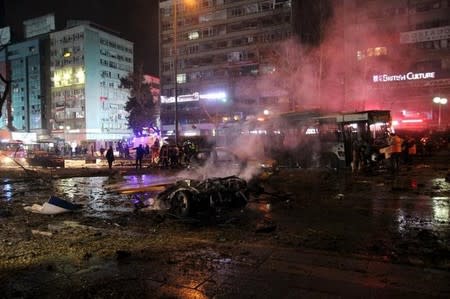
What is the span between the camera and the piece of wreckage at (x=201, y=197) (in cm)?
835

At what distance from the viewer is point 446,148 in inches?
1172

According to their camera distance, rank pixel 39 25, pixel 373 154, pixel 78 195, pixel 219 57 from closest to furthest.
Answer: pixel 78 195, pixel 373 154, pixel 219 57, pixel 39 25

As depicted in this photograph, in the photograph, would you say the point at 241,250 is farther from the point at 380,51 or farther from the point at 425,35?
the point at 380,51

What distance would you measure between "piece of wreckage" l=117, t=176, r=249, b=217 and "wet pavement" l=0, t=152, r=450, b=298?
0.33 m

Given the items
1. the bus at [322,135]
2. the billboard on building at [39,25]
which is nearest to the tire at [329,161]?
the bus at [322,135]

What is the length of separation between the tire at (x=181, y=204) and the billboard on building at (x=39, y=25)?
283 feet

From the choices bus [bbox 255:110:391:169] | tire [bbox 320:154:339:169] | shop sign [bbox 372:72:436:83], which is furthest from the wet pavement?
shop sign [bbox 372:72:436:83]

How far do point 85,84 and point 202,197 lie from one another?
74.9 m

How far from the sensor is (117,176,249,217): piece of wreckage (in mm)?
8352

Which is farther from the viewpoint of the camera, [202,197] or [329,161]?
[329,161]

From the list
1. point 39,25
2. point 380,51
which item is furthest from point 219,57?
point 39,25

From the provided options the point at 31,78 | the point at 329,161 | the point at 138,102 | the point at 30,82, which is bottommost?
the point at 329,161

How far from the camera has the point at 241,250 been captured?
586 cm

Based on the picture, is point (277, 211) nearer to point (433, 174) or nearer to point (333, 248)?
point (333, 248)
